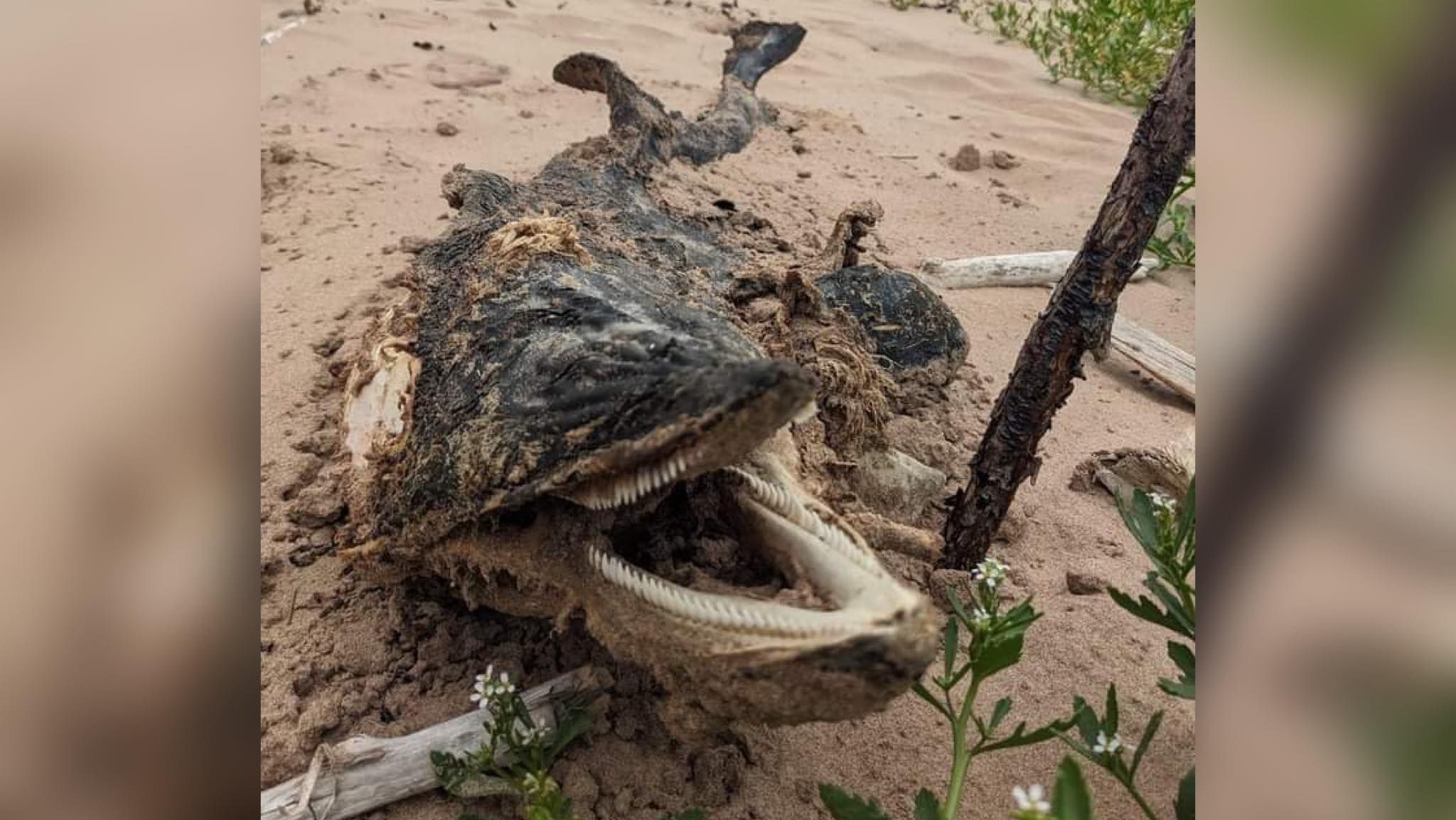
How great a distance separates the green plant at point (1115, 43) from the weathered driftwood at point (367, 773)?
4910 mm

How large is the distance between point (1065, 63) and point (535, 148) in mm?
3631

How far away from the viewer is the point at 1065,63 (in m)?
6.23

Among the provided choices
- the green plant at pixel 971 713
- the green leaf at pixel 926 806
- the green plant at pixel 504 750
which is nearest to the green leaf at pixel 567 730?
the green plant at pixel 504 750

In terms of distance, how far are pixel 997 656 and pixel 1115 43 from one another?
5.17m

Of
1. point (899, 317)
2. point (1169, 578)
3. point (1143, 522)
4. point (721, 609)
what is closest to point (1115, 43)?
point (899, 317)

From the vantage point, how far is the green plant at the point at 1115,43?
209 inches

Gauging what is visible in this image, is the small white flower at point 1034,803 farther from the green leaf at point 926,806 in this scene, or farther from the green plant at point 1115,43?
the green plant at point 1115,43

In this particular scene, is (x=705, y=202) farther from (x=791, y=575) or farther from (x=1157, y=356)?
(x=791, y=575)

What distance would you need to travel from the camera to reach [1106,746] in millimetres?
1560

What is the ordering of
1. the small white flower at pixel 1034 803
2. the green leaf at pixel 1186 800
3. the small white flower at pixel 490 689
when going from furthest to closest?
the small white flower at pixel 490 689 → the green leaf at pixel 1186 800 → the small white flower at pixel 1034 803

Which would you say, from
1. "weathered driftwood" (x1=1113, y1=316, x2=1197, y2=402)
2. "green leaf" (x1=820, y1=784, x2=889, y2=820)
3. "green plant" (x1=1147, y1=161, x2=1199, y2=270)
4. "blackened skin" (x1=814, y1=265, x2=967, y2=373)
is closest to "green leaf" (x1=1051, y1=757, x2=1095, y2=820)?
"green leaf" (x1=820, y1=784, x2=889, y2=820)
